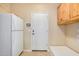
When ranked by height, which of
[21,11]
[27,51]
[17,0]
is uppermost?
[21,11]

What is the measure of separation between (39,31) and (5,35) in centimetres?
293

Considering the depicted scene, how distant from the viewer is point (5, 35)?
389 cm

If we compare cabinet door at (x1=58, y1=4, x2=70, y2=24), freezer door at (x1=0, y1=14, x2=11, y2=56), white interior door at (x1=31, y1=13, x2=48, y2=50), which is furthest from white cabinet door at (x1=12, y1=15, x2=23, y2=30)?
white interior door at (x1=31, y1=13, x2=48, y2=50)

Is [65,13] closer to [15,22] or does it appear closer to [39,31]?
[15,22]

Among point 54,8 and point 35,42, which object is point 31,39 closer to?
point 35,42

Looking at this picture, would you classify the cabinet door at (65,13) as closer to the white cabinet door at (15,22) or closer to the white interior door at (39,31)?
the white cabinet door at (15,22)

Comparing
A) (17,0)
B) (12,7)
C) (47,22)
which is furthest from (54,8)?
(17,0)

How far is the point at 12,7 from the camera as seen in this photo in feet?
21.4

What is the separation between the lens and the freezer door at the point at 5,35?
3881mm

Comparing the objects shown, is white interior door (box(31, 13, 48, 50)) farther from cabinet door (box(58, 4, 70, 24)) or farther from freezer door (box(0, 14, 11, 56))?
freezer door (box(0, 14, 11, 56))

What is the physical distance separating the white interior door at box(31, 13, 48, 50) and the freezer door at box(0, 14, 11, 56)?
2.68 meters

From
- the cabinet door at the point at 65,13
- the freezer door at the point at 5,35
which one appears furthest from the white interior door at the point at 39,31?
Answer: the freezer door at the point at 5,35

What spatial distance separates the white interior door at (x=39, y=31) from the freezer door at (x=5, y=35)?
106 inches

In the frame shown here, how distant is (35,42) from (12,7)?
1886 mm
